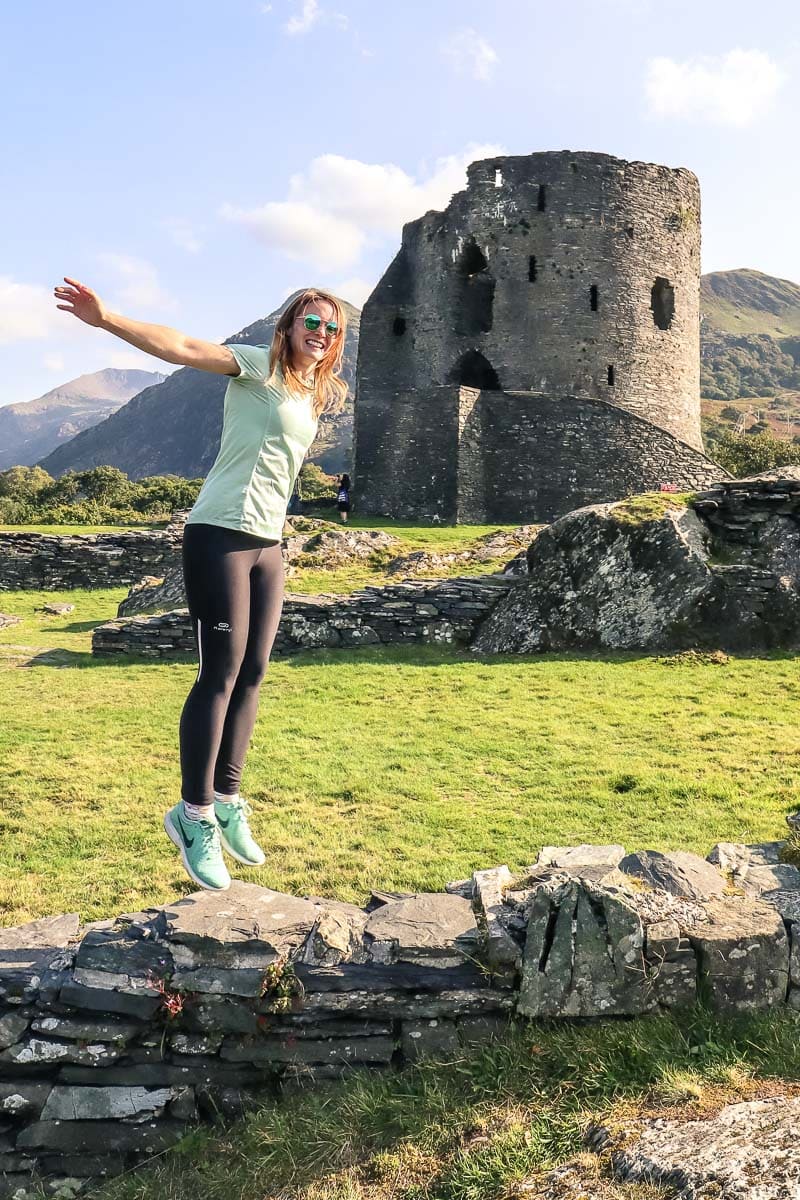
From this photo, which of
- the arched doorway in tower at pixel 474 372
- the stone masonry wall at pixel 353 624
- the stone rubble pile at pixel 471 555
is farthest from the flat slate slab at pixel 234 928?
the arched doorway in tower at pixel 474 372

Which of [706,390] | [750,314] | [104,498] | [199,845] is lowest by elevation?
[199,845]

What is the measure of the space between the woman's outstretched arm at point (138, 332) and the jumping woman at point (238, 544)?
2 cm

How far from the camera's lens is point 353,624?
45.3ft

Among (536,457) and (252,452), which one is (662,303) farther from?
(252,452)

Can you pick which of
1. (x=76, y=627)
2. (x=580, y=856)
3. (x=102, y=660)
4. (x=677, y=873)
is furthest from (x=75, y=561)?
(x=677, y=873)

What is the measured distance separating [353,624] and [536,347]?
22743mm

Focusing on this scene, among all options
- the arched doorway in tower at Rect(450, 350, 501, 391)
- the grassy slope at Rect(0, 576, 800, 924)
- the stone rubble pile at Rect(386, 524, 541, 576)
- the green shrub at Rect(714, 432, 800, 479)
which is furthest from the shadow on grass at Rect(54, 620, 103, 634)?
the green shrub at Rect(714, 432, 800, 479)

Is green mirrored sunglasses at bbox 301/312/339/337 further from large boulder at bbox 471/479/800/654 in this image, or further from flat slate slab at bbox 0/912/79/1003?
large boulder at bbox 471/479/800/654

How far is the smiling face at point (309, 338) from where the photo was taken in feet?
11.9

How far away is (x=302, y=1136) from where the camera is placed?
3.32m

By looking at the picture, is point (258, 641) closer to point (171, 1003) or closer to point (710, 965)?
point (171, 1003)

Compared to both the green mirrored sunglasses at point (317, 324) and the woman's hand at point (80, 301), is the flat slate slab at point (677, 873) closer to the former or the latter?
the green mirrored sunglasses at point (317, 324)

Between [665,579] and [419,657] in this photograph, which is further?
[419,657]

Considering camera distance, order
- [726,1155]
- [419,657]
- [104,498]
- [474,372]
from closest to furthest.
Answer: [726,1155] → [419,657] → [474,372] → [104,498]
